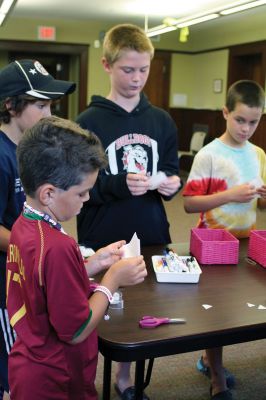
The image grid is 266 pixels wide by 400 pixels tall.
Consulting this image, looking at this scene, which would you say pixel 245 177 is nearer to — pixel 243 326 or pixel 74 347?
pixel 243 326

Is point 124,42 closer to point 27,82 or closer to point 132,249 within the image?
point 27,82

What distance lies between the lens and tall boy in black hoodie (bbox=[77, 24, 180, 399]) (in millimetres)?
1913

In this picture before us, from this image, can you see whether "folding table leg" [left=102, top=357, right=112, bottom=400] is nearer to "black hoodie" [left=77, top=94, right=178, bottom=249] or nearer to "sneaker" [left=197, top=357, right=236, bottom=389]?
"black hoodie" [left=77, top=94, right=178, bottom=249]

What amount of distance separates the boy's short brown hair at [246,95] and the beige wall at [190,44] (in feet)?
19.8

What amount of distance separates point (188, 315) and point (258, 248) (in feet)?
1.90

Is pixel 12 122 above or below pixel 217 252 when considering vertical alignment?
above

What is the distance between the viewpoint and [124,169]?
78.0 inches

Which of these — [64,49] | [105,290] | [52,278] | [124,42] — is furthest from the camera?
[64,49]

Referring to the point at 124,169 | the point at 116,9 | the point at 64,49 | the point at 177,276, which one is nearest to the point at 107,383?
the point at 177,276

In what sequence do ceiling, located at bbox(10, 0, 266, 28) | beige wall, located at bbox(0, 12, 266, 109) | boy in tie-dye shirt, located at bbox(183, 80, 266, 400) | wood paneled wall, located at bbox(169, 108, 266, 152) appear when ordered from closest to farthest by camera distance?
boy in tie-dye shirt, located at bbox(183, 80, 266, 400)
ceiling, located at bbox(10, 0, 266, 28)
beige wall, located at bbox(0, 12, 266, 109)
wood paneled wall, located at bbox(169, 108, 266, 152)

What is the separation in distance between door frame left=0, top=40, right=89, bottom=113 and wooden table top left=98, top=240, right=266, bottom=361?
791cm

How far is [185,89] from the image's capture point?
1009 cm

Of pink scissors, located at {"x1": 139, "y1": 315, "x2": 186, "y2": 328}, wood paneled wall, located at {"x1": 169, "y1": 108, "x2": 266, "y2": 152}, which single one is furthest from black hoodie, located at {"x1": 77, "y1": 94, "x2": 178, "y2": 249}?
wood paneled wall, located at {"x1": 169, "y1": 108, "x2": 266, "y2": 152}

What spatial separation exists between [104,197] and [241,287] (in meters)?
0.67
